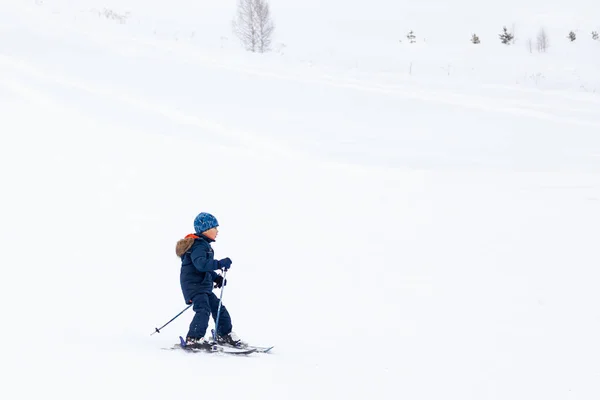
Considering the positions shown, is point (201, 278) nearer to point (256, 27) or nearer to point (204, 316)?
point (204, 316)

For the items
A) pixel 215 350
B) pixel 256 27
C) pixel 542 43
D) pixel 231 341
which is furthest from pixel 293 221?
pixel 542 43

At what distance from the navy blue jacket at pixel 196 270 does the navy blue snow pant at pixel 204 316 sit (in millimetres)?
74

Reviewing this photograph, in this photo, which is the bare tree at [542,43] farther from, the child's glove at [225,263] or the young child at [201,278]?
the child's glove at [225,263]

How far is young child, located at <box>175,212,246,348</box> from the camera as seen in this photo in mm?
6766

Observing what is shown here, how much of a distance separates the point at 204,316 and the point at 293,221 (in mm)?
5324

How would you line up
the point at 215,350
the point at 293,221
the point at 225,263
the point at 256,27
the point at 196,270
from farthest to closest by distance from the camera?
the point at 256,27
the point at 293,221
the point at 196,270
the point at 215,350
the point at 225,263

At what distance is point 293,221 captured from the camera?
1209 cm

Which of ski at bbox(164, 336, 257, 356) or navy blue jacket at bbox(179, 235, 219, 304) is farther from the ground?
navy blue jacket at bbox(179, 235, 219, 304)

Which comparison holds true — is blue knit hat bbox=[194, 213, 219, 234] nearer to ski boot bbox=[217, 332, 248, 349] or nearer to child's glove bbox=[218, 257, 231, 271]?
child's glove bbox=[218, 257, 231, 271]

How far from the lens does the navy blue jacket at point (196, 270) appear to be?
267 inches

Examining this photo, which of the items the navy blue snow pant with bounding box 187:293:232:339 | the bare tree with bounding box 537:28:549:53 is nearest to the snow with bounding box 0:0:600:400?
the navy blue snow pant with bounding box 187:293:232:339

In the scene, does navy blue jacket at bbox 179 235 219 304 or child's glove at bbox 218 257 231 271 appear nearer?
child's glove at bbox 218 257 231 271

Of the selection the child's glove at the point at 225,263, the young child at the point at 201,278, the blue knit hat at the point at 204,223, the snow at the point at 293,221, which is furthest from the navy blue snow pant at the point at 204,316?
the blue knit hat at the point at 204,223

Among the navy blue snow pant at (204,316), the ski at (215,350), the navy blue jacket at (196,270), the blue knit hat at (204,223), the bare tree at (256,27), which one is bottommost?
the ski at (215,350)
